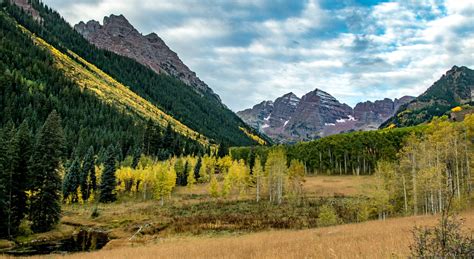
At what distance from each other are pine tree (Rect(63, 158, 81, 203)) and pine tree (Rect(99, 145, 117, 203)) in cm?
692

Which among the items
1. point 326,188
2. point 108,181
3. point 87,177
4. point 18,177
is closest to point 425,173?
point 18,177

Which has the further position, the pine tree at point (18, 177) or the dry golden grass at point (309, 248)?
the pine tree at point (18, 177)

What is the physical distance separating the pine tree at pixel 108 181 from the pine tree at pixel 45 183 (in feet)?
114

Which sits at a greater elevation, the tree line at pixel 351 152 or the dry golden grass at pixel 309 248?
the tree line at pixel 351 152

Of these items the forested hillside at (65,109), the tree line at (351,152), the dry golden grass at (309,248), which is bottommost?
the dry golden grass at (309,248)

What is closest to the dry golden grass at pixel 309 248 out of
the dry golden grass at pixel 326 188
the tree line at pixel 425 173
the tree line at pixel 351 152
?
the tree line at pixel 425 173

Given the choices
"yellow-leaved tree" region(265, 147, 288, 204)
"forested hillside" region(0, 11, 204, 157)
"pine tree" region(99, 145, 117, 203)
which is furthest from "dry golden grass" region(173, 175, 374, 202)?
"forested hillside" region(0, 11, 204, 157)

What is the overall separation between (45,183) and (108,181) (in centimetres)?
3999

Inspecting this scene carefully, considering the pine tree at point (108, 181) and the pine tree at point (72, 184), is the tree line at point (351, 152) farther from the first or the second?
the pine tree at point (72, 184)

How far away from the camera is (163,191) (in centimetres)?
7956

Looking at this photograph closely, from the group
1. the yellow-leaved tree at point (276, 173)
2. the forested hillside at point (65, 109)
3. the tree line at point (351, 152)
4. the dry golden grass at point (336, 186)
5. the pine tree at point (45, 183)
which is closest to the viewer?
the pine tree at point (45, 183)

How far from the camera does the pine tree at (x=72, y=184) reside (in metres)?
82.6

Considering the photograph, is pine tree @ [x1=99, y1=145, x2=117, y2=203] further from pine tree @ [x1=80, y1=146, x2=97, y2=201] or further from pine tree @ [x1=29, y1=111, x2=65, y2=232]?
pine tree @ [x1=29, y1=111, x2=65, y2=232]

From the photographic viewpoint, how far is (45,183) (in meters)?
44.8
